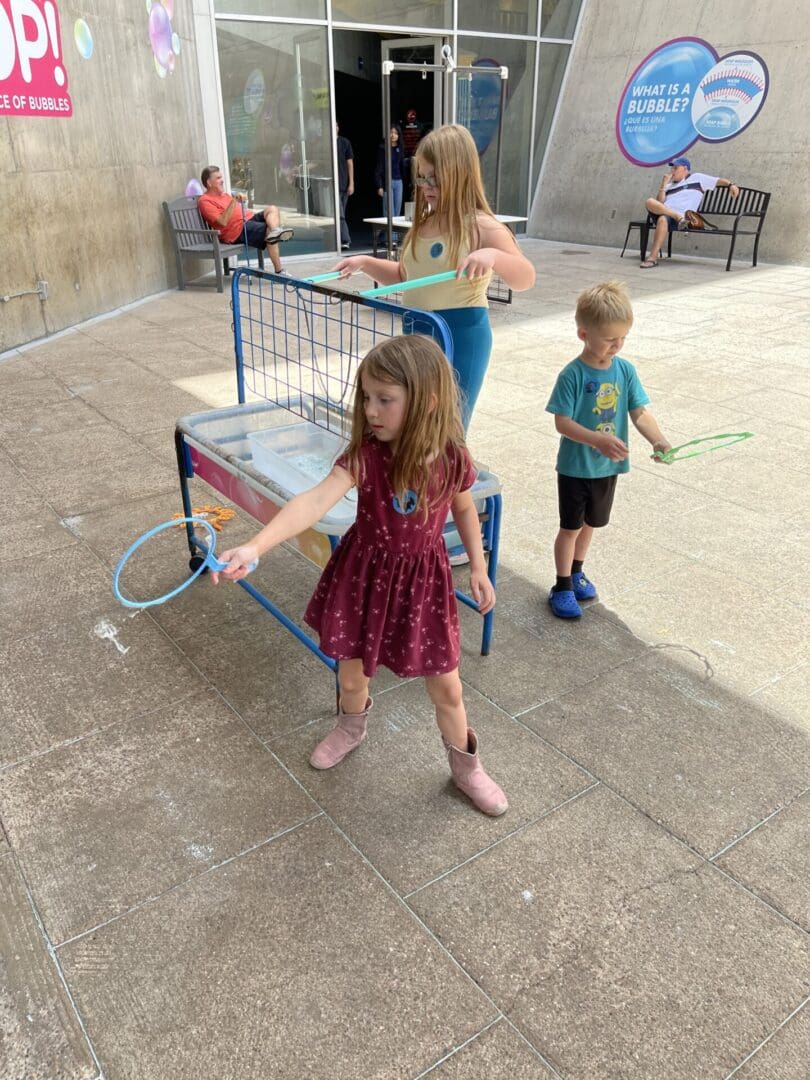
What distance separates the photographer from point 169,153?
10.1 metres

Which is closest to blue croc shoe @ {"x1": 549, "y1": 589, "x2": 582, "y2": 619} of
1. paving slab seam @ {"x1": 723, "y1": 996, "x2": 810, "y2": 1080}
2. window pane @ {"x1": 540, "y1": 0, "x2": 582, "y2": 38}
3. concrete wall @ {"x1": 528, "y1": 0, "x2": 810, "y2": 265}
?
paving slab seam @ {"x1": 723, "y1": 996, "x2": 810, "y2": 1080}

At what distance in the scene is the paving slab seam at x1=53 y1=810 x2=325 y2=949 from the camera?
6.65 feet

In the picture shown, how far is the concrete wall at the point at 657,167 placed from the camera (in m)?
11.9

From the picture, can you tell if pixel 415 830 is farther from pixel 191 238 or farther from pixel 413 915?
pixel 191 238

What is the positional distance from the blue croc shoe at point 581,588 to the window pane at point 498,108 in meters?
12.1

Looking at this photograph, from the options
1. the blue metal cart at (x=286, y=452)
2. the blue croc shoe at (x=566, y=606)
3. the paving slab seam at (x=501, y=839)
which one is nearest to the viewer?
the paving slab seam at (x=501, y=839)

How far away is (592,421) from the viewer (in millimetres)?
3129

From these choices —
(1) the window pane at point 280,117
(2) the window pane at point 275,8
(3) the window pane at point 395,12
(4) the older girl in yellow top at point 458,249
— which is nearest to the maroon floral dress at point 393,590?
(4) the older girl in yellow top at point 458,249

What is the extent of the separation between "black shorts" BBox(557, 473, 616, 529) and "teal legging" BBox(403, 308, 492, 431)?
1.57 ft

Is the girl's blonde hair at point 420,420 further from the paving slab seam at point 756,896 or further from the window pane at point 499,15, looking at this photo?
the window pane at point 499,15

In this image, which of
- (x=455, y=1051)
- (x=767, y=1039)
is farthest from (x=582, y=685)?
(x=455, y=1051)

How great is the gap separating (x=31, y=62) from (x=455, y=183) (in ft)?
20.3

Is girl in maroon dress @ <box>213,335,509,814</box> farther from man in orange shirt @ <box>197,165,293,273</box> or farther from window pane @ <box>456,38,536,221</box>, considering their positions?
window pane @ <box>456,38,536,221</box>

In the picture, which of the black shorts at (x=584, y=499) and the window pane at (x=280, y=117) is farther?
the window pane at (x=280, y=117)
